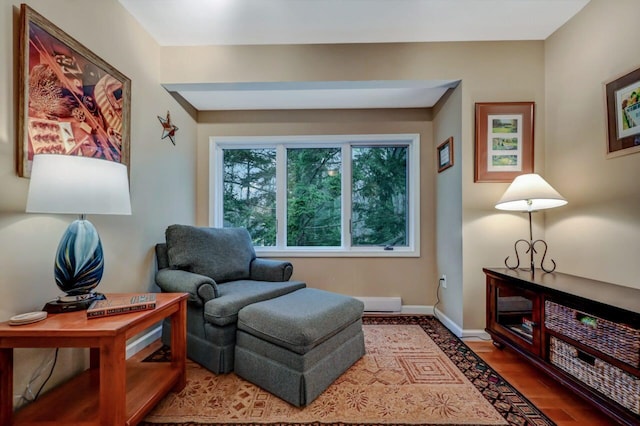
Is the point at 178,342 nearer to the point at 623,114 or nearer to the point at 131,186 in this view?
the point at 131,186

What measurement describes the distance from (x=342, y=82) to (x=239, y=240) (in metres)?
1.73

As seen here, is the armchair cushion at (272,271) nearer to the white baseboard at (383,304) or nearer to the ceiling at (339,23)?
the white baseboard at (383,304)

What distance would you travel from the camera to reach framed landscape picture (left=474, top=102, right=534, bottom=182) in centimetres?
214

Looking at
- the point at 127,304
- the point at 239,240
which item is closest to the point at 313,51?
the point at 239,240

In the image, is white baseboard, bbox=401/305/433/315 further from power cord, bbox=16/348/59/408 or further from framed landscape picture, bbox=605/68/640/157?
power cord, bbox=16/348/59/408

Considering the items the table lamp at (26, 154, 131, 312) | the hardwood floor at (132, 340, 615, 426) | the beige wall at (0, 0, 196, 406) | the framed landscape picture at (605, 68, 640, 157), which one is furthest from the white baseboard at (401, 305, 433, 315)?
the table lamp at (26, 154, 131, 312)

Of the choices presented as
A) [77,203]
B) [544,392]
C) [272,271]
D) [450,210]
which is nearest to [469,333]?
[544,392]

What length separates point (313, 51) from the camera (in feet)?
7.30

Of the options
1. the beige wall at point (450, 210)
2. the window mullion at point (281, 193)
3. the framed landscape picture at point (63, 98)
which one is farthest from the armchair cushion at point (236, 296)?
the beige wall at point (450, 210)

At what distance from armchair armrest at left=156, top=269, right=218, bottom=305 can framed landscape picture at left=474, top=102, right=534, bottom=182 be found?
228 cm

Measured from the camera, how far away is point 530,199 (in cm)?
179

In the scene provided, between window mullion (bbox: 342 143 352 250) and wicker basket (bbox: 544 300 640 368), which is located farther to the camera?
window mullion (bbox: 342 143 352 250)

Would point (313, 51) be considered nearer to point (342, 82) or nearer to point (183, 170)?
point (342, 82)

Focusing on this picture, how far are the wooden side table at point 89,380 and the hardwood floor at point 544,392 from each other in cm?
205
